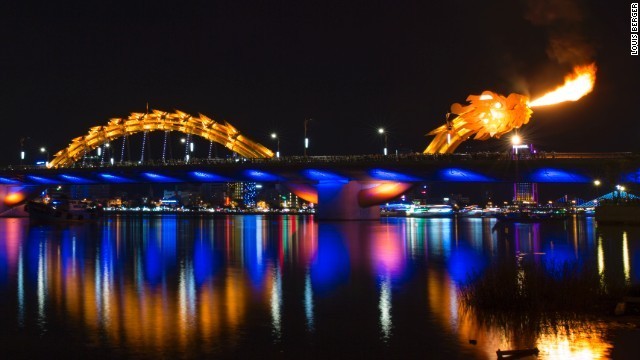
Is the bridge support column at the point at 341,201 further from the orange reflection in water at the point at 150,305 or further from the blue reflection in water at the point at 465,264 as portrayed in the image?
the orange reflection in water at the point at 150,305

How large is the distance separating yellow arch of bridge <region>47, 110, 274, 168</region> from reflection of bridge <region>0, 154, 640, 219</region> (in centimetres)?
717

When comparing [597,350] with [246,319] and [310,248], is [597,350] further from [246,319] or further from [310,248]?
[310,248]

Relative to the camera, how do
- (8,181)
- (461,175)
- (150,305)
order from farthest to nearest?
(8,181)
(461,175)
(150,305)

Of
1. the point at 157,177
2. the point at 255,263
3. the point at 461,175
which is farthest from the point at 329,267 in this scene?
the point at 157,177

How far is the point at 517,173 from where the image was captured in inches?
3253

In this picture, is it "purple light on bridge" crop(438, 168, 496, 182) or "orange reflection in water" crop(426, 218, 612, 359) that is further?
"purple light on bridge" crop(438, 168, 496, 182)

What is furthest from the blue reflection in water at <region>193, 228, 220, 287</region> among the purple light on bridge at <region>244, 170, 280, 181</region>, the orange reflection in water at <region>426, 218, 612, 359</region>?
the purple light on bridge at <region>244, 170, 280, 181</region>

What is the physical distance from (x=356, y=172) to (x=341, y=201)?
17.7 feet

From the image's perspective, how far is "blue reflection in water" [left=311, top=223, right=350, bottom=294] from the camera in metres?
25.9

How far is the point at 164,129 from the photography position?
125 m

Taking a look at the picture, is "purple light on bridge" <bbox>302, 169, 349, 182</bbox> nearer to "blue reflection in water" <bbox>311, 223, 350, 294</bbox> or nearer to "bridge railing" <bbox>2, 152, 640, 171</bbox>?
"bridge railing" <bbox>2, 152, 640, 171</bbox>

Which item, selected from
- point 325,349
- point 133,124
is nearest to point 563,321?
point 325,349

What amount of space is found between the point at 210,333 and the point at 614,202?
72092 millimetres

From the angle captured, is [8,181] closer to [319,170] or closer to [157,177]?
[157,177]
